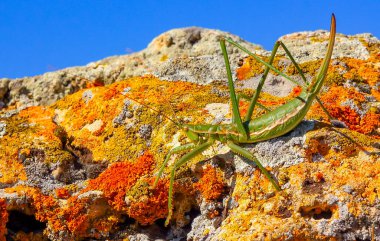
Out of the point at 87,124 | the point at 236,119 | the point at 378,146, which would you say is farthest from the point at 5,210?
the point at 378,146

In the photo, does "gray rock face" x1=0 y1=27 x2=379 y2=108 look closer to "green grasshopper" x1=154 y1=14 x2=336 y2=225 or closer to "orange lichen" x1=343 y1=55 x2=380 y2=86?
"orange lichen" x1=343 y1=55 x2=380 y2=86

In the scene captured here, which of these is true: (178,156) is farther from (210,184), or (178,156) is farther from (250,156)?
(250,156)

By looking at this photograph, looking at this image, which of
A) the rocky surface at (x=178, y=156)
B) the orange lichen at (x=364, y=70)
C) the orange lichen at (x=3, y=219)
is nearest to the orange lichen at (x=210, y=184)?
the rocky surface at (x=178, y=156)

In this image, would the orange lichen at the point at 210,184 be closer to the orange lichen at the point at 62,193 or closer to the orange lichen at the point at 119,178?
the orange lichen at the point at 119,178

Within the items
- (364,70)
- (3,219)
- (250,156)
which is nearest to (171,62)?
(364,70)

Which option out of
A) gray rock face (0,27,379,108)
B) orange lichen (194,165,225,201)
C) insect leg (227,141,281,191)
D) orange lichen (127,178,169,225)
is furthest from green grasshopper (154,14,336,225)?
gray rock face (0,27,379,108)

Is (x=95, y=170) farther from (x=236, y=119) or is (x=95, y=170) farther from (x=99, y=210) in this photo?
(x=236, y=119)

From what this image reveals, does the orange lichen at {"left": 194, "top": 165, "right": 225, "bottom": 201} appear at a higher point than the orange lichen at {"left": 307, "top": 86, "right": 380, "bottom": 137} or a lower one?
lower
